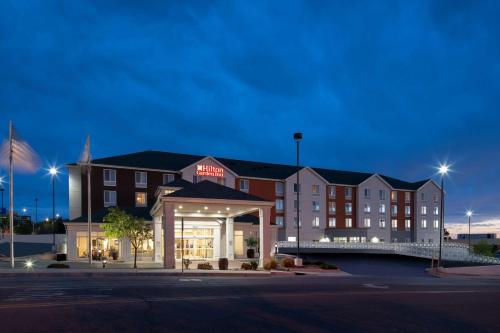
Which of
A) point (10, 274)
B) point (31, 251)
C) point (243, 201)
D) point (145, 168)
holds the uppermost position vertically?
point (145, 168)

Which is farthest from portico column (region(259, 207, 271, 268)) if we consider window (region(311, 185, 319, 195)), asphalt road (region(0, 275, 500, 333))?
window (region(311, 185, 319, 195))

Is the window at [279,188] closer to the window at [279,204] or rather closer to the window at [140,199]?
the window at [279,204]

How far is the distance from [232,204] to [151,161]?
2865 cm

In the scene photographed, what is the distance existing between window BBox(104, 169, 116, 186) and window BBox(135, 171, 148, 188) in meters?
2.96

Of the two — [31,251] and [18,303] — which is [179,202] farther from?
[31,251]

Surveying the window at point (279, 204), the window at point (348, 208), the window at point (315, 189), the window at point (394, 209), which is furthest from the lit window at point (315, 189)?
the window at point (394, 209)

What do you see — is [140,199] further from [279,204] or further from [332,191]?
[332,191]

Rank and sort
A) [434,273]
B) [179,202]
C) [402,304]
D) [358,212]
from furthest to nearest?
1. [358,212]
2. [434,273]
3. [179,202]
4. [402,304]

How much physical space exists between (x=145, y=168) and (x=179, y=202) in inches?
1036

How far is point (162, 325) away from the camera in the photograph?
390 inches

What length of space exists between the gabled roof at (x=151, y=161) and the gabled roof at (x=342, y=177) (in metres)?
25.0

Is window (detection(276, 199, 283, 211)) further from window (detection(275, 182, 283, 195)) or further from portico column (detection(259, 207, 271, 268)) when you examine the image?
portico column (detection(259, 207, 271, 268))

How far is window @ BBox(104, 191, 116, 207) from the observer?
5150cm

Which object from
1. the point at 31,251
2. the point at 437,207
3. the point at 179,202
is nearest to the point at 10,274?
the point at 179,202
